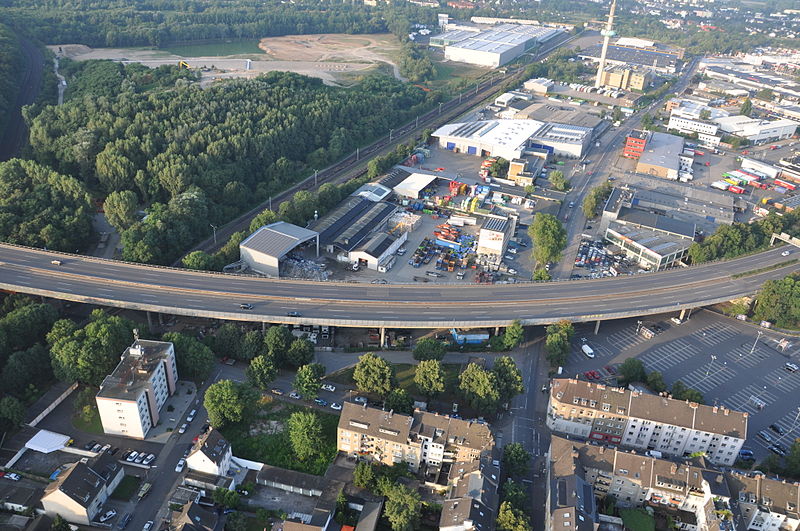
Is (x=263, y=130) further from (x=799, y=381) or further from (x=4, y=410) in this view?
(x=799, y=381)

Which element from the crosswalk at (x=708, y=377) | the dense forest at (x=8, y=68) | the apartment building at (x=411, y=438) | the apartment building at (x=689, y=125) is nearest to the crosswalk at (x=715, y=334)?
the crosswalk at (x=708, y=377)

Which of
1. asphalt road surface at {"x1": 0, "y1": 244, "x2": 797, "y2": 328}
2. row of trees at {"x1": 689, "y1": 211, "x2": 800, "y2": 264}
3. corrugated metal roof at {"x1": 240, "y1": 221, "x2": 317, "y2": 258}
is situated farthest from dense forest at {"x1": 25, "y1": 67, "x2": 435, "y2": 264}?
row of trees at {"x1": 689, "y1": 211, "x2": 800, "y2": 264}

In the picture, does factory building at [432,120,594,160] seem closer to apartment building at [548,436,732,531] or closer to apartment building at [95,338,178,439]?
apartment building at [548,436,732,531]

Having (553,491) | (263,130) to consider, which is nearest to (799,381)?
(553,491)

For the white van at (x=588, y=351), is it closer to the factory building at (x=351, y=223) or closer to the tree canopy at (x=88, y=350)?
the factory building at (x=351, y=223)

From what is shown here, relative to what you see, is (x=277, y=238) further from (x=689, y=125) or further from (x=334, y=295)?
(x=689, y=125)

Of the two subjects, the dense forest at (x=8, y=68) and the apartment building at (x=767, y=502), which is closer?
the apartment building at (x=767, y=502)
